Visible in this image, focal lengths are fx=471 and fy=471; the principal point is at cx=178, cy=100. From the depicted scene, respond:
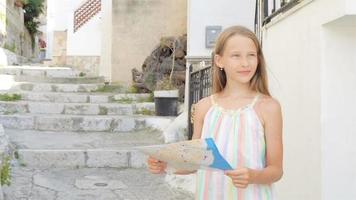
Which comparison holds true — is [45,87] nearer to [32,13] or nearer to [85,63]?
[85,63]

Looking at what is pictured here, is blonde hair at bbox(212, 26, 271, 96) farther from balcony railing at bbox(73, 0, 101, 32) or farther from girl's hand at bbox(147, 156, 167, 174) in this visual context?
balcony railing at bbox(73, 0, 101, 32)

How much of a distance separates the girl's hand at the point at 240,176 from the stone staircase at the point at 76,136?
292 centimetres

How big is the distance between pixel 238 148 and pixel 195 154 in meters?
0.22

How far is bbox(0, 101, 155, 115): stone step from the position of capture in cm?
764

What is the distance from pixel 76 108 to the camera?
26.1ft

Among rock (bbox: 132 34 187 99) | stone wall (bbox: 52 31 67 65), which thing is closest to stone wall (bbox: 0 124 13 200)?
rock (bbox: 132 34 187 99)

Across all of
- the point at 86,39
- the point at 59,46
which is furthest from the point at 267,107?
the point at 59,46

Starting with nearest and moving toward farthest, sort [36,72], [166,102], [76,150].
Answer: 1. [76,150]
2. [166,102]
3. [36,72]

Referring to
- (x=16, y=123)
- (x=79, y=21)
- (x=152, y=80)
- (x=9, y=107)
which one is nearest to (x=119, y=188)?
(x=16, y=123)

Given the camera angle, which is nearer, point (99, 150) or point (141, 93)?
point (99, 150)

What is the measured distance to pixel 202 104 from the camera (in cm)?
191

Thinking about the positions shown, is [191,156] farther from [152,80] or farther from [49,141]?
[152,80]

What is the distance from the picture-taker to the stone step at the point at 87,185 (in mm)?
4305

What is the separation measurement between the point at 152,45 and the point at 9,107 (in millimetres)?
3417
